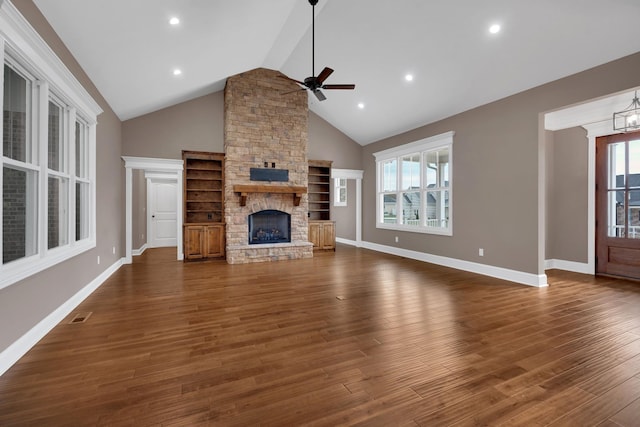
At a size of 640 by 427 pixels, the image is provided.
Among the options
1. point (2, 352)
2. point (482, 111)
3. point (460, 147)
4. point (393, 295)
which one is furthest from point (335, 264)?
point (2, 352)

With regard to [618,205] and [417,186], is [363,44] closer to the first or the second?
[417,186]

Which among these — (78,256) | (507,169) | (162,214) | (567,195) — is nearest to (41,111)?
(78,256)

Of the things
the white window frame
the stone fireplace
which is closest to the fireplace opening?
the stone fireplace

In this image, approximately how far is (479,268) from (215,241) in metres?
5.36

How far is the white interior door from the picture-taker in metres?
8.74

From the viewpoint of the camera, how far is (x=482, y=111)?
207 inches

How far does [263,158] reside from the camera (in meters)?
6.99

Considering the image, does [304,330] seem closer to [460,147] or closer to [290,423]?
[290,423]

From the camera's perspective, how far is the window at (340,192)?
10001 millimetres

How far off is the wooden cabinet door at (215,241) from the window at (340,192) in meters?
4.31

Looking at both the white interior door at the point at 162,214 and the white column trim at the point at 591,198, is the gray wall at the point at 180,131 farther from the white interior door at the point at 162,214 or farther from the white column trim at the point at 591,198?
the white column trim at the point at 591,198

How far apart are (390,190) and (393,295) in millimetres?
4232

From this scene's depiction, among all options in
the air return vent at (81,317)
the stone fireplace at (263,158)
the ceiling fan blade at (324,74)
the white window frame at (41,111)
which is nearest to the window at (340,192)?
the stone fireplace at (263,158)

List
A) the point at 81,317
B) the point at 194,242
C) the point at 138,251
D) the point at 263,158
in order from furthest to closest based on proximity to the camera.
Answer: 1. the point at 138,251
2. the point at 263,158
3. the point at 194,242
4. the point at 81,317
